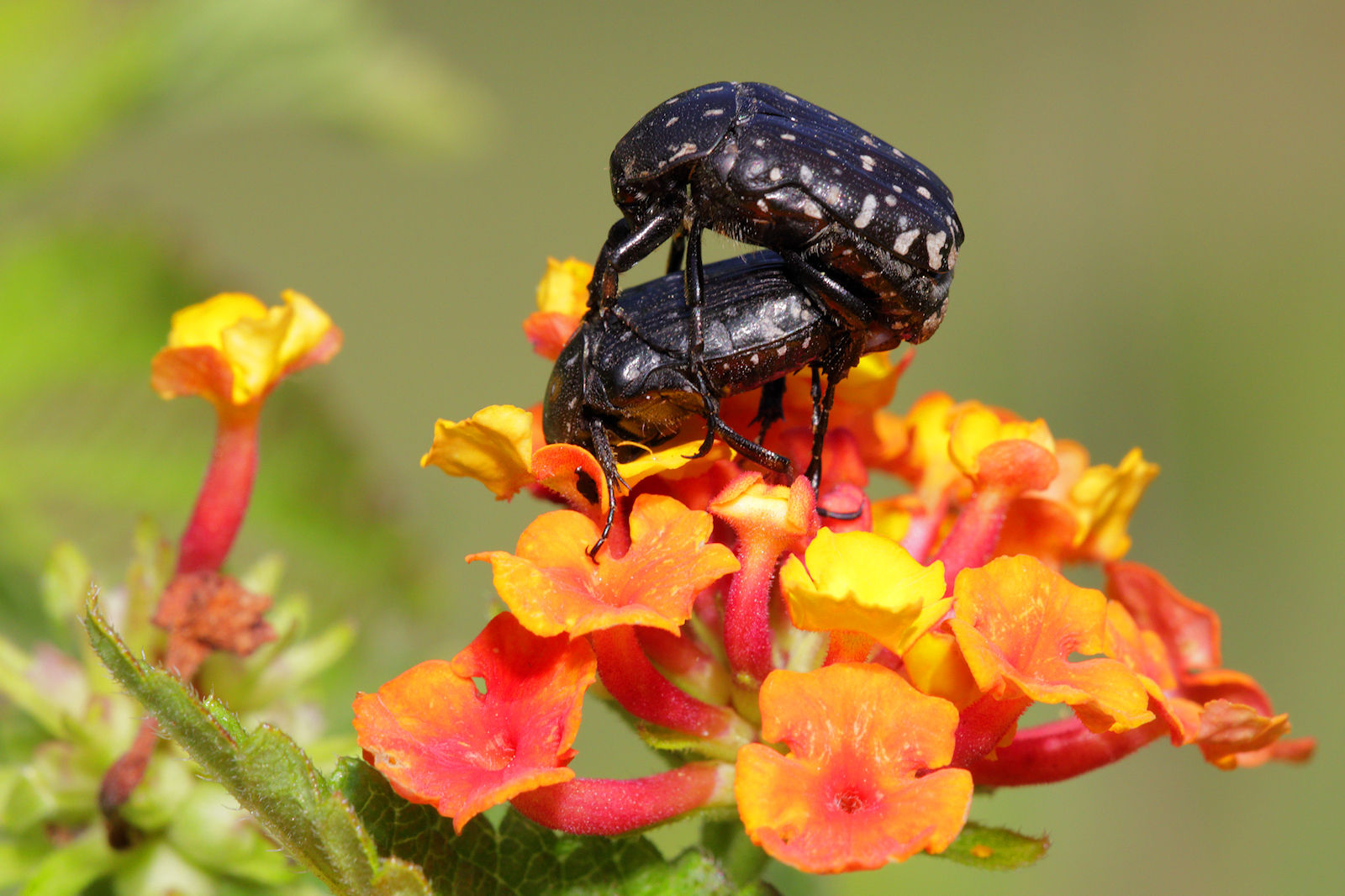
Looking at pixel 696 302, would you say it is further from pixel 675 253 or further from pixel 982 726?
pixel 982 726

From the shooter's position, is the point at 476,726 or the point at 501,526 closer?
the point at 476,726

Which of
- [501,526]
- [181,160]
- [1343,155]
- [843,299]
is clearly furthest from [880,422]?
[1343,155]

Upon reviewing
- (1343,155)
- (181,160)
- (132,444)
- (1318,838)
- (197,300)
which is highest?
(1343,155)

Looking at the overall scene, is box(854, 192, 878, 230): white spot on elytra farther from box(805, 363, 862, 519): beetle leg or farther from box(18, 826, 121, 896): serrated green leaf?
box(18, 826, 121, 896): serrated green leaf

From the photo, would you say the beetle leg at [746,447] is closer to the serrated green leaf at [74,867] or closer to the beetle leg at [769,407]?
the beetle leg at [769,407]

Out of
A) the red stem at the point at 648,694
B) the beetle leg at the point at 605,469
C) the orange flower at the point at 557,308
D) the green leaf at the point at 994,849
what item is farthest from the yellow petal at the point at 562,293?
the green leaf at the point at 994,849

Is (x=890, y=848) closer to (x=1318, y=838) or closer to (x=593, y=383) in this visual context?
(x=593, y=383)
